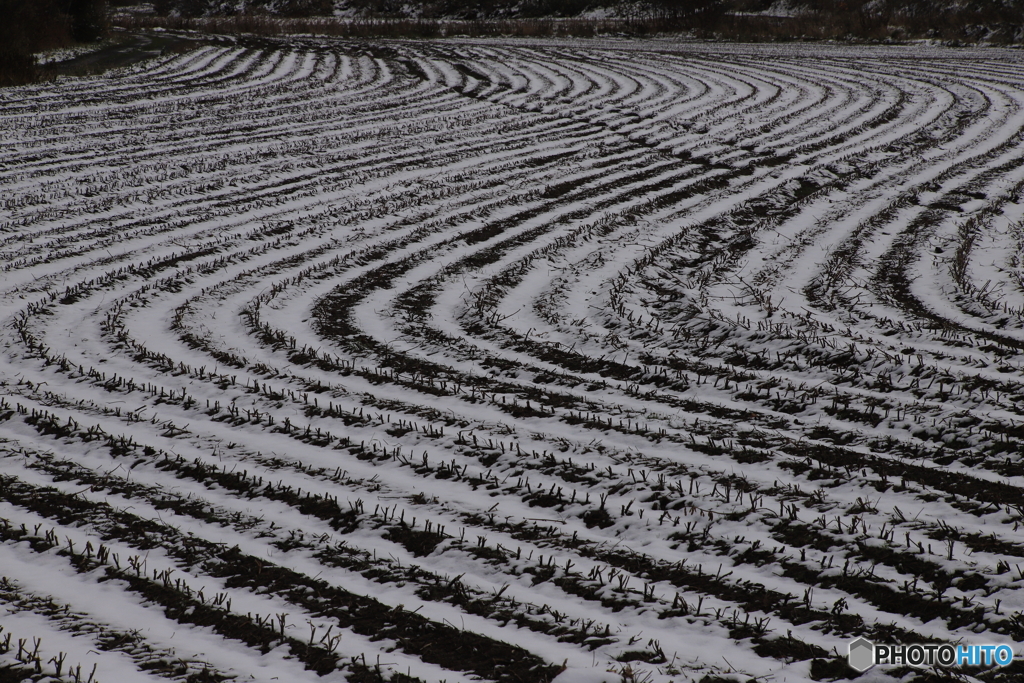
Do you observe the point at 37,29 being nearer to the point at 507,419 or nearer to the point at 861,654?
the point at 507,419

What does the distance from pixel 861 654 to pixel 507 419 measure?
2.61 meters

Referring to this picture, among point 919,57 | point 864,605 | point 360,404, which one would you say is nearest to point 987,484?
point 864,605

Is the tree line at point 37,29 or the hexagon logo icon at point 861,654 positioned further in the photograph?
the tree line at point 37,29

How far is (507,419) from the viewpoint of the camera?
5262 millimetres

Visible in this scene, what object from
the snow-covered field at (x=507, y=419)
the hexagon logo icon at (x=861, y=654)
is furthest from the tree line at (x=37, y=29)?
the hexagon logo icon at (x=861, y=654)

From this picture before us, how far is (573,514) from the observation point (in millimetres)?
4234

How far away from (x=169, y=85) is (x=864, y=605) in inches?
840

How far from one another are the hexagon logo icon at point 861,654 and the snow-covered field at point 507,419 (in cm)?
6

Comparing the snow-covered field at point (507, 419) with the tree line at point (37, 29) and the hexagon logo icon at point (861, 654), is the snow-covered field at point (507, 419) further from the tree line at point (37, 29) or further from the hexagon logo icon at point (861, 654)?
the tree line at point (37, 29)

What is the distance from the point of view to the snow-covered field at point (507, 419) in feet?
11.1

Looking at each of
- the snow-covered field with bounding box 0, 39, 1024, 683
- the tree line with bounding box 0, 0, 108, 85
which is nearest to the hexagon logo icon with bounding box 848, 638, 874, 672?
the snow-covered field with bounding box 0, 39, 1024, 683

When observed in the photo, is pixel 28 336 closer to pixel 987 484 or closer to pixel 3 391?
pixel 3 391

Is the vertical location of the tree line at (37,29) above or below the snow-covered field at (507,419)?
above

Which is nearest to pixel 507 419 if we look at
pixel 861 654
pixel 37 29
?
pixel 861 654
